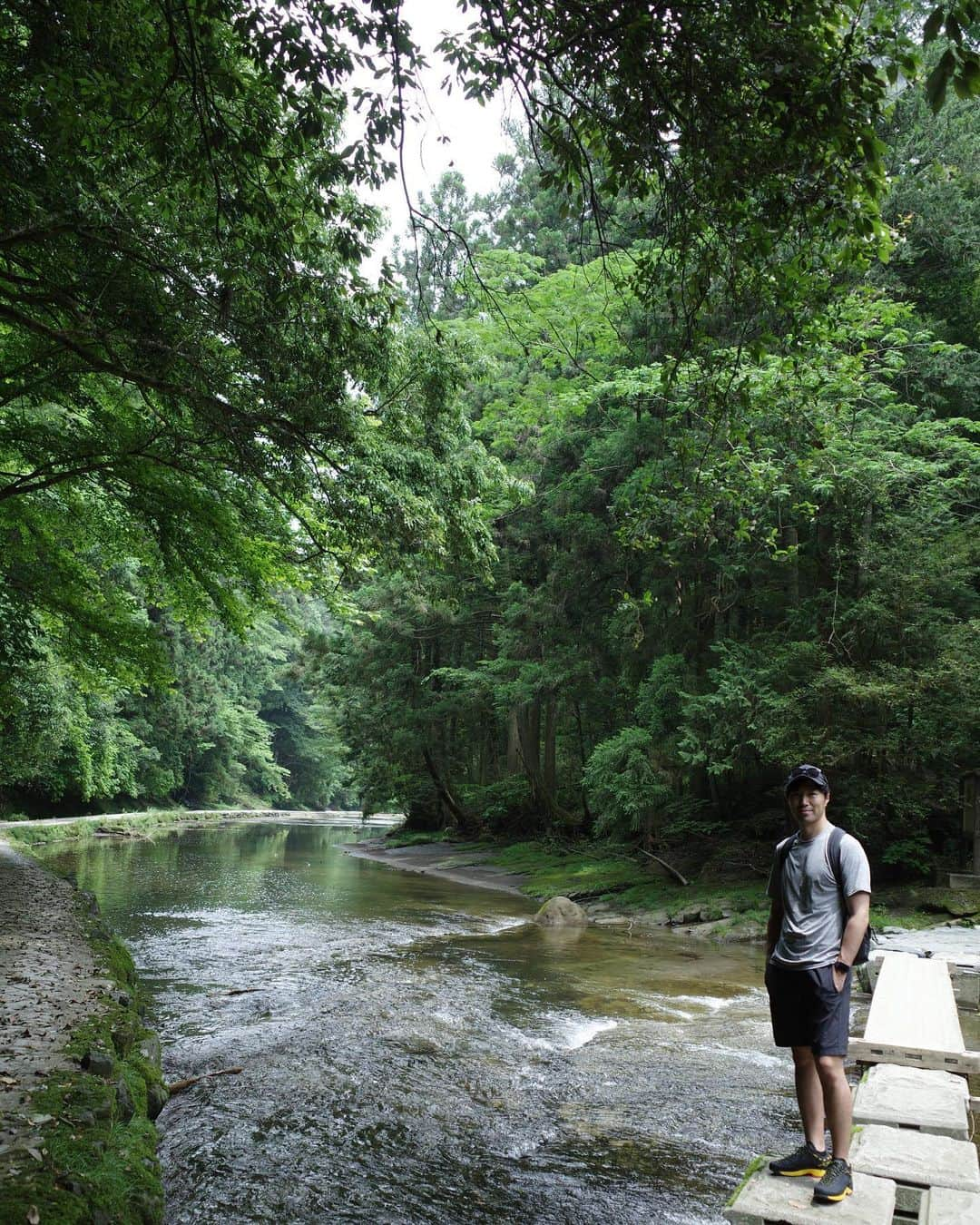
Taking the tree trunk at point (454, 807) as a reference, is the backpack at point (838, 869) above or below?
above

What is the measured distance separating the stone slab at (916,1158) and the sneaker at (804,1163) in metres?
0.31

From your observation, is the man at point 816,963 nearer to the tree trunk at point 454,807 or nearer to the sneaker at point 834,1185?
the sneaker at point 834,1185

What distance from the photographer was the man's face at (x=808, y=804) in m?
4.15

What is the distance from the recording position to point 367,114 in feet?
16.8

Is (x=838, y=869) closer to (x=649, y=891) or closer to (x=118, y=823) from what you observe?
(x=649, y=891)

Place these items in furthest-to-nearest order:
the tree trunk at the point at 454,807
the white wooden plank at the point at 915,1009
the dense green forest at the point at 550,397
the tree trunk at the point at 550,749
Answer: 1. the tree trunk at the point at 454,807
2. the tree trunk at the point at 550,749
3. the white wooden plank at the point at 915,1009
4. the dense green forest at the point at 550,397

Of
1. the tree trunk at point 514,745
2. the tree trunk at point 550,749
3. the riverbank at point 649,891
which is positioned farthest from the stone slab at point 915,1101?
the tree trunk at point 514,745

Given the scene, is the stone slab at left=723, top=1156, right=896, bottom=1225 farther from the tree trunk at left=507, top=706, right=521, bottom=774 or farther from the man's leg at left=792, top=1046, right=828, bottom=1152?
the tree trunk at left=507, top=706, right=521, bottom=774

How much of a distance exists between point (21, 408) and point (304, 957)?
8.02 m

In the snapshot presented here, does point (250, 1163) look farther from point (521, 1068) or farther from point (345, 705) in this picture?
point (345, 705)

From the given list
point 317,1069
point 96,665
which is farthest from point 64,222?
point 96,665

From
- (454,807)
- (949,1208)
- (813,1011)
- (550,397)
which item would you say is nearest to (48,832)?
(454,807)

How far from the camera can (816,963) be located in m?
3.96

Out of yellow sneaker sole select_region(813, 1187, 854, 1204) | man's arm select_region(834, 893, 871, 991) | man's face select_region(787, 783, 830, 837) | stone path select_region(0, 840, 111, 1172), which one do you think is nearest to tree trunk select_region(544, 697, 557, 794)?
stone path select_region(0, 840, 111, 1172)
